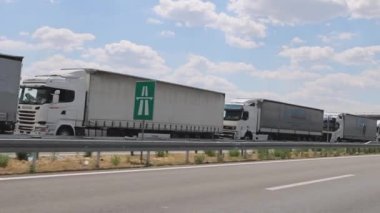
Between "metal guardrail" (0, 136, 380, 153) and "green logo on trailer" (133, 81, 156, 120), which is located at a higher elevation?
"green logo on trailer" (133, 81, 156, 120)

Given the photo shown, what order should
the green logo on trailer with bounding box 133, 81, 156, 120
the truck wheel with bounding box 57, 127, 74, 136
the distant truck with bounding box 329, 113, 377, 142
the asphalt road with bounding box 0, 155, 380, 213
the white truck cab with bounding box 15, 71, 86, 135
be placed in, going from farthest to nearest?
the distant truck with bounding box 329, 113, 377, 142
the truck wheel with bounding box 57, 127, 74, 136
the white truck cab with bounding box 15, 71, 86, 135
the green logo on trailer with bounding box 133, 81, 156, 120
the asphalt road with bounding box 0, 155, 380, 213

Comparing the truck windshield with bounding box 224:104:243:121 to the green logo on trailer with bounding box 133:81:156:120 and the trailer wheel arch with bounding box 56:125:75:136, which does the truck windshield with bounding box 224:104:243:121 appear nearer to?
the trailer wheel arch with bounding box 56:125:75:136

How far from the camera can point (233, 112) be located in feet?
136

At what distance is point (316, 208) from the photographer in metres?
9.56

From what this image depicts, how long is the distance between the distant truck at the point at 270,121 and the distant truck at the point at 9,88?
19.3m

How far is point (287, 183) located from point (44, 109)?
16.0m

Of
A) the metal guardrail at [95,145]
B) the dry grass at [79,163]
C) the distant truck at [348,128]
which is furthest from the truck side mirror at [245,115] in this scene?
the dry grass at [79,163]

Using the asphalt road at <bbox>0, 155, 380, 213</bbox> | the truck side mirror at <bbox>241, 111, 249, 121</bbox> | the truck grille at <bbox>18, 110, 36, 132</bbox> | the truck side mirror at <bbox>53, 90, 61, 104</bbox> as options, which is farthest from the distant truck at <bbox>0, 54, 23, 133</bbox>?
the truck side mirror at <bbox>241, 111, 249, 121</bbox>

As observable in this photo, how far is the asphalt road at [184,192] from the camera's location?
878 centimetres

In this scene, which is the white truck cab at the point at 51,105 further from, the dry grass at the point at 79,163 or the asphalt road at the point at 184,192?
the asphalt road at the point at 184,192

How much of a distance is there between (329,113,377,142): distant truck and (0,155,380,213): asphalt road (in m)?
44.2

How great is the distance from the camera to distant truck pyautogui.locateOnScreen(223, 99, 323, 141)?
136 ft

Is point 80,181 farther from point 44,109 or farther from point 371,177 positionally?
point 44,109

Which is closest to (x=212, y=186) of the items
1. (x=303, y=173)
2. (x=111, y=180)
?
(x=111, y=180)
